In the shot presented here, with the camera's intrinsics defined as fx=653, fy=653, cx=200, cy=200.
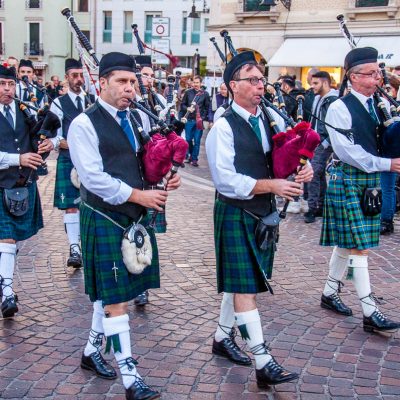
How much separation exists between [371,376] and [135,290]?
156 centimetres

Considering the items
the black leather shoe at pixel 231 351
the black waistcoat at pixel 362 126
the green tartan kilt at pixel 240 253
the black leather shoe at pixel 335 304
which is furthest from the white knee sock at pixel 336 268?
the green tartan kilt at pixel 240 253

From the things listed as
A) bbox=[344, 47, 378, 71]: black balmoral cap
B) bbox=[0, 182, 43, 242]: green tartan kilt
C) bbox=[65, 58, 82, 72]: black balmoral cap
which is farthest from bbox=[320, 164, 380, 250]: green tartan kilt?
bbox=[65, 58, 82, 72]: black balmoral cap

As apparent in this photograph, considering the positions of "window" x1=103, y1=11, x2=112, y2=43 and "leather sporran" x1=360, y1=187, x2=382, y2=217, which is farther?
"window" x1=103, y1=11, x2=112, y2=43

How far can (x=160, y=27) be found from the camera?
15414mm

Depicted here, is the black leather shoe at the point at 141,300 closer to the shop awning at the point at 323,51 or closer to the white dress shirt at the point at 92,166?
the white dress shirt at the point at 92,166

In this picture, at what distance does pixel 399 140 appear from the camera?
466cm

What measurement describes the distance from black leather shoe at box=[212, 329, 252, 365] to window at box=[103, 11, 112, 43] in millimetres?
42809

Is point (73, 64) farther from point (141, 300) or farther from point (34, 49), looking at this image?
point (34, 49)

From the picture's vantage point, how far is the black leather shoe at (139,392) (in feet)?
11.5

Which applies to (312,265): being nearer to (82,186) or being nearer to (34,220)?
(34,220)

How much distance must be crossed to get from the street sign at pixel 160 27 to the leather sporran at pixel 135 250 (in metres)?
12.3

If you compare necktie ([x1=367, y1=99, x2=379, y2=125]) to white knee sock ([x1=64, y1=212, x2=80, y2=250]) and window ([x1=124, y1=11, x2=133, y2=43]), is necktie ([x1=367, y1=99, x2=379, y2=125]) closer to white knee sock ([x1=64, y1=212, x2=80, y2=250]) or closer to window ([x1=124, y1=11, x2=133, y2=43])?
white knee sock ([x1=64, y1=212, x2=80, y2=250])

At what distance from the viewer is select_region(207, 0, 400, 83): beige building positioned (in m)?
21.3

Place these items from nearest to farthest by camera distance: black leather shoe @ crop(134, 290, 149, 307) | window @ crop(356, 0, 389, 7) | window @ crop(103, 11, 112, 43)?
black leather shoe @ crop(134, 290, 149, 307) → window @ crop(356, 0, 389, 7) → window @ crop(103, 11, 112, 43)
